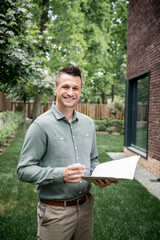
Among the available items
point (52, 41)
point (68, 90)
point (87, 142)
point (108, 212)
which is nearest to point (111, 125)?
point (52, 41)

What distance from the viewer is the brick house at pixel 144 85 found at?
7.21m

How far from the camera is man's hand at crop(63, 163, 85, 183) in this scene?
156cm

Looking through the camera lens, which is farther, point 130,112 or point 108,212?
point 130,112

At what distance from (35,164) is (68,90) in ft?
2.00

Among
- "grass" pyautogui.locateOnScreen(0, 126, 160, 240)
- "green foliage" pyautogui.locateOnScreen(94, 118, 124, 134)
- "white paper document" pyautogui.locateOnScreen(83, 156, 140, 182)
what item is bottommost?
"grass" pyautogui.locateOnScreen(0, 126, 160, 240)

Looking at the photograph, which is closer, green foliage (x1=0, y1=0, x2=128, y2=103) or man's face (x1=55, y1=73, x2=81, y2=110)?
man's face (x1=55, y1=73, x2=81, y2=110)

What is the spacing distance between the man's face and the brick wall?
5.54 m

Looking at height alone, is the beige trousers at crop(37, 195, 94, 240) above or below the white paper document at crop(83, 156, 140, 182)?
below

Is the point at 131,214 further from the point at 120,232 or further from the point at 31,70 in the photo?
the point at 31,70

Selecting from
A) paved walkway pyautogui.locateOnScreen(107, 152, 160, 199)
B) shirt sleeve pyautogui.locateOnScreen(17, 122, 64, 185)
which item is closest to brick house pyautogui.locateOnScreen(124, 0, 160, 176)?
paved walkway pyautogui.locateOnScreen(107, 152, 160, 199)

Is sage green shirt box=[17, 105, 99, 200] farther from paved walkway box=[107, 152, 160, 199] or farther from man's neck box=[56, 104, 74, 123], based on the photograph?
paved walkway box=[107, 152, 160, 199]

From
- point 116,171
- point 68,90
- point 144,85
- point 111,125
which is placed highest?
point 144,85

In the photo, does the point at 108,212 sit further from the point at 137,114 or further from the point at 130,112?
the point at 130,112

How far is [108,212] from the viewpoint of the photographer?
4555 mm
